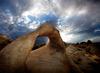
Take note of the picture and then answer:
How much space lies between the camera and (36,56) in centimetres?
355

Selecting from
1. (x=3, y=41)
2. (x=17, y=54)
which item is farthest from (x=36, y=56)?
(x=3, y=41)

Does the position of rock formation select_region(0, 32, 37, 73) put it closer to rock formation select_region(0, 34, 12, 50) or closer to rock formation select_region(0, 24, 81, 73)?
rock formation select_region(0, 24, 81, 73)

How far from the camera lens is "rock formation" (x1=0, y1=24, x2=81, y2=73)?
120 inches

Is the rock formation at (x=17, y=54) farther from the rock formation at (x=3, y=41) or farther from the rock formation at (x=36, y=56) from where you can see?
the rock formation at (x=3, y=41)

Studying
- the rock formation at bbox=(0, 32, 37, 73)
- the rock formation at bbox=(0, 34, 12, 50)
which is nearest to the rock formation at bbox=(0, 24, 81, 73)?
the rock formation at bbox=(0, 32, 37, 73)

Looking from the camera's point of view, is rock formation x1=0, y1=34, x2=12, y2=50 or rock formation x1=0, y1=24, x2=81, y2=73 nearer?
rock formation x1=0, y1=24, x2=81, y2=73

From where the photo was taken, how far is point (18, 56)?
300 centimetres

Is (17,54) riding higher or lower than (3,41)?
lower

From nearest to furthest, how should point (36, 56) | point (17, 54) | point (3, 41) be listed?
point (17, 54), point (36, 56), point (3, 41)

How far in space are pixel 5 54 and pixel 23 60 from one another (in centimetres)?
39

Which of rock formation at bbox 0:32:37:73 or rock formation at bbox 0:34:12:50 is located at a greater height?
rock formation at bbox 0:34:12:50

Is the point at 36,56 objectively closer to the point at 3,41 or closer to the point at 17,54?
the point at 17,54

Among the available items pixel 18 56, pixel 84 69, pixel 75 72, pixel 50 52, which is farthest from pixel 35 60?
pixel 84 69

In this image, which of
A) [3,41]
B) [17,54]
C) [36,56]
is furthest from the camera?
[3,41]
